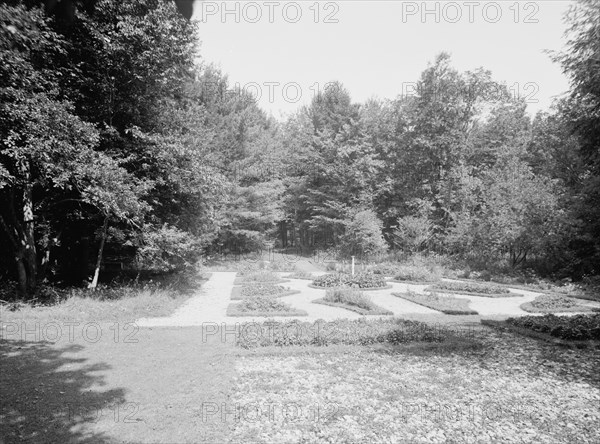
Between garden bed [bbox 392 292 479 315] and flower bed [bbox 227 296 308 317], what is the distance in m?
5.21

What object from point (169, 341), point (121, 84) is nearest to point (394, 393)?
point (169, 341)

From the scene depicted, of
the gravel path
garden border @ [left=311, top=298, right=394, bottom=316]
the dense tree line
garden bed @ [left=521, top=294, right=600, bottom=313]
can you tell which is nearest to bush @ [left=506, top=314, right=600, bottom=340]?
the gravel path

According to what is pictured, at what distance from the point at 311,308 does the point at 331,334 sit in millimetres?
4079

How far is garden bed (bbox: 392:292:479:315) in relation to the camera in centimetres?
1251

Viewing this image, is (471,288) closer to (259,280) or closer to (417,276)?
(417,276)

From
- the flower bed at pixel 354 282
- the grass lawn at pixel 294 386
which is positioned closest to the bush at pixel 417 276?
the flower bed at pixel 354 282

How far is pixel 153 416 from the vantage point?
4910 mm

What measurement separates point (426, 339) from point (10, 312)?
38.7ft

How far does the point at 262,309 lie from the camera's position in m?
12.1

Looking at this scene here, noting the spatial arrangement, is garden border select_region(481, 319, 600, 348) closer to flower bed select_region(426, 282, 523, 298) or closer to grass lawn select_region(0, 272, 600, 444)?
grass lawn select_region(0, 272, 600, 444)

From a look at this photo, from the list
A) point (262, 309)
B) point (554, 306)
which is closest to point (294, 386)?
point (262, 309)

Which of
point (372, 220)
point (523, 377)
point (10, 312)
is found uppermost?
point (372, 220)

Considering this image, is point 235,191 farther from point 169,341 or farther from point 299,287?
point 169,341

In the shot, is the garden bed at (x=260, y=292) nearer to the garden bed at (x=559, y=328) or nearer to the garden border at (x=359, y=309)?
the garden border at (x=359, y=309)
